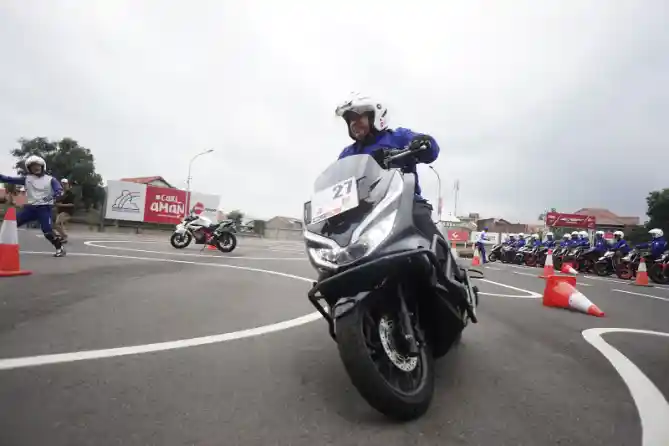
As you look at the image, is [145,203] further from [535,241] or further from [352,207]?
[352,207]

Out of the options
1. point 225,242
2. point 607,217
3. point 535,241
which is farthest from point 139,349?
point 607,217

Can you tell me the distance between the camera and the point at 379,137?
3.03 meters

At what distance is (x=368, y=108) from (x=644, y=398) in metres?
2.36

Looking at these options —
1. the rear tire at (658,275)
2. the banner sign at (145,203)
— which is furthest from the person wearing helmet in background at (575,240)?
the banner sign at (145,203)

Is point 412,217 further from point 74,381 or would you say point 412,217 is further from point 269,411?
point 74,381

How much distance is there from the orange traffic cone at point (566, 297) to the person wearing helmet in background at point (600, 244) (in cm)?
1208

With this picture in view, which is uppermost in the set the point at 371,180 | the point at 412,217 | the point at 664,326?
the point at 371,180

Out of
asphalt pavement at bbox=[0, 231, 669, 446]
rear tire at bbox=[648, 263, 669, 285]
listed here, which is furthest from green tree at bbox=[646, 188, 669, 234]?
asphalt pavement at bbox=[0, 231, 669, 446]

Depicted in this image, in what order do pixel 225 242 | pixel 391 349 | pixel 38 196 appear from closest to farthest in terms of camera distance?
pixel 391 349, pixel 38 196, pixel 225 242

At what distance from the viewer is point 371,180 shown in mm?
2316

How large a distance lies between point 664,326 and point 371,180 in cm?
457

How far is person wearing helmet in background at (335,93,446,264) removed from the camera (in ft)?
8.50

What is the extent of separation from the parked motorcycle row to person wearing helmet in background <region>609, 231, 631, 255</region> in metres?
0.07

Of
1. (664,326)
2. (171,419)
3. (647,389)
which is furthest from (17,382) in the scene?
(664,326)
